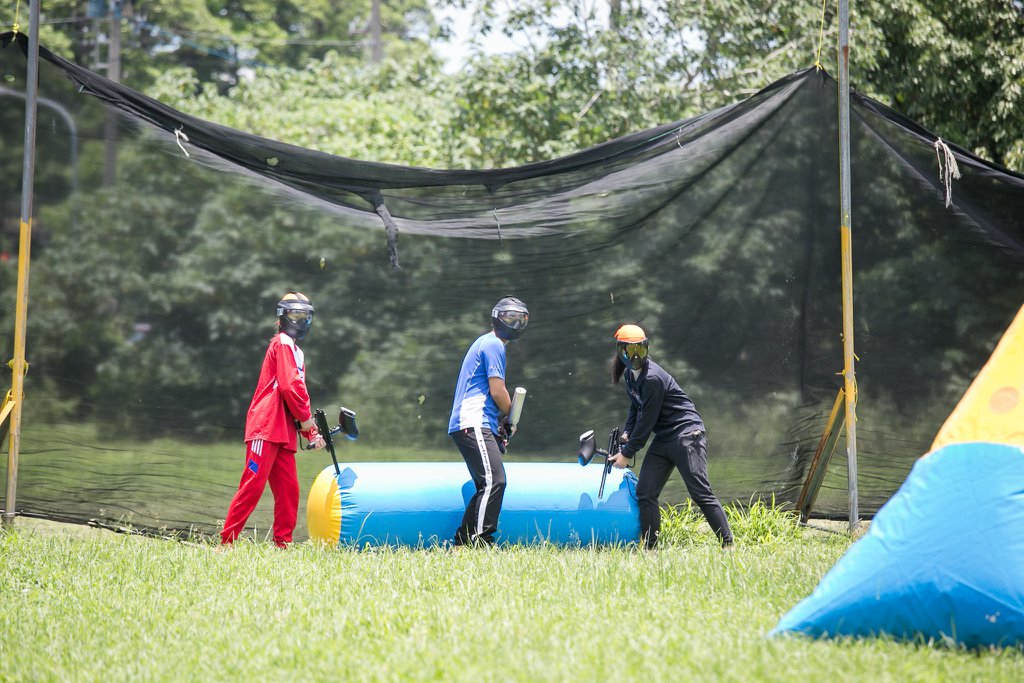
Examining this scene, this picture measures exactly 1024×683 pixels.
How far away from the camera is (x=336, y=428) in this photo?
6.32 meters

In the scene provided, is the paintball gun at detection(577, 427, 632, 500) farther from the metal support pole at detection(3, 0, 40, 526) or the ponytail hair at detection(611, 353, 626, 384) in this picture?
the metal support pole at detection(3, 0, 40, 526)

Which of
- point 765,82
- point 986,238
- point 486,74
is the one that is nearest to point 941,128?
point 765,82

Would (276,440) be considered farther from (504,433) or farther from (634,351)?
(634,351)

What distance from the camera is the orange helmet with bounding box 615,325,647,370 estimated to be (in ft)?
20.0

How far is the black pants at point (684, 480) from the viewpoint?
235 inches

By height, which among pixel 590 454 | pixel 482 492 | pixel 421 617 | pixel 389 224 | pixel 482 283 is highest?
pixel 389 224

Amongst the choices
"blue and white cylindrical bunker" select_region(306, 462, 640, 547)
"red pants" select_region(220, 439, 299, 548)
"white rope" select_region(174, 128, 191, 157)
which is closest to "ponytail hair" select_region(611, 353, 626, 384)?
"blue and white cylindrical bunker" select_region(306, 462, 640, 547)

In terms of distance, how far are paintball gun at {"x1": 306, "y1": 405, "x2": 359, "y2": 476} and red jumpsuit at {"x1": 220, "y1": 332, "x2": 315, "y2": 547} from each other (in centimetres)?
14

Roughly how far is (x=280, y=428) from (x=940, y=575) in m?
3.82

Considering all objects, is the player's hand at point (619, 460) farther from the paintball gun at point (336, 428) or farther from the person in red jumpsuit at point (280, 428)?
the person in red jumpsuit at point (280, 428)

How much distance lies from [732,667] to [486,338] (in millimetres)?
3130

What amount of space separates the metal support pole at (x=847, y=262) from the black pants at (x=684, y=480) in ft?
3.03

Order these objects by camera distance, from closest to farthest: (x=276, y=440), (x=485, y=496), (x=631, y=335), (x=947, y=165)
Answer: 1. (x=485, y=496)
2. (x=276, y=440)
3. (x=631, y=335)
4. (x=947, y=165)

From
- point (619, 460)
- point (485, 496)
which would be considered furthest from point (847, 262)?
point (485, 496)
